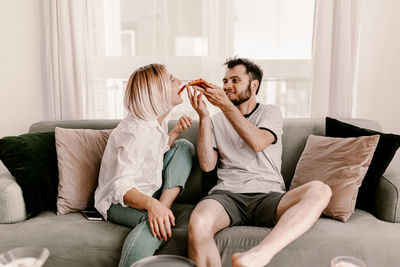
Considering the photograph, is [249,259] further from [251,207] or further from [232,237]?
[251,207]

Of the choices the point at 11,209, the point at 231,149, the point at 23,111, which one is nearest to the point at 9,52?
the point at 23,111

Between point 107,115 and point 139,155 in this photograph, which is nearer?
point 139,155

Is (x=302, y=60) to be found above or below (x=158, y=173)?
above

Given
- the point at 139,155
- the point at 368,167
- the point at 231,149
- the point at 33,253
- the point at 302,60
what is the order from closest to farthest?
the point at 33,253
the point at 139,155
the point at 368,167
the point at 231,149
the point at 302,60

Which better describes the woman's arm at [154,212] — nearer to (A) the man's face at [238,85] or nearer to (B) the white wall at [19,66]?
(A) the man's face at [238,85]

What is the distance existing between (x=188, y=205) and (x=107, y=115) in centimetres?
116

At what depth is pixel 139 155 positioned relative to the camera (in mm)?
1619

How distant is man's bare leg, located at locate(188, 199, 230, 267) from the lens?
142 centimetres

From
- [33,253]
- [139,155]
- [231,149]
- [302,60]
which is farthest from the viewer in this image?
[302,60]

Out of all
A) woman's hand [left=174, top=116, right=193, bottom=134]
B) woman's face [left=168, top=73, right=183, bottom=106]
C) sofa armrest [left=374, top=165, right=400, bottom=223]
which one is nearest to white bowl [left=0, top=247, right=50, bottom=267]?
woman's face [left=168, top=73, right=183, bottom=106]

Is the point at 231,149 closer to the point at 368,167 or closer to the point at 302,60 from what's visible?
the point at 368,167

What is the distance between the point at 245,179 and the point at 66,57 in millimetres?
1671

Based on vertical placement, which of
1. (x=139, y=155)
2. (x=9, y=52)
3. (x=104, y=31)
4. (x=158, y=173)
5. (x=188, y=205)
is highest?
(x=104, y=31)

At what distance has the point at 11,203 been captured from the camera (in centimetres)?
166
